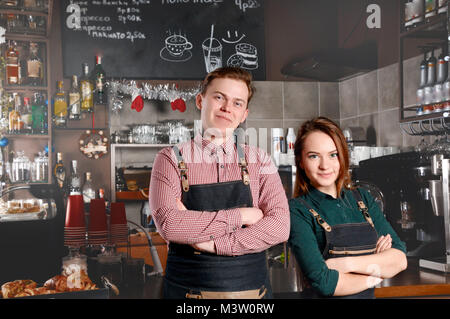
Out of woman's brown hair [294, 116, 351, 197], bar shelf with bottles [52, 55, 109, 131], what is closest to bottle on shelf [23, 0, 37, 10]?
bar shelf with bottles [52, 55, 109, 131]

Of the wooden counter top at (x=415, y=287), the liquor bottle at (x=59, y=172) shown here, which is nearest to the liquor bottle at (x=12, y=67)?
the liquor bottle at (x=59, y=172)

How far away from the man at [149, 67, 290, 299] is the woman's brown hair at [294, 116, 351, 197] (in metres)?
0.07

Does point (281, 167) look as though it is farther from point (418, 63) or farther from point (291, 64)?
point (418, 63)

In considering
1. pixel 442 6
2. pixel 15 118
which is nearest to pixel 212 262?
pixel 442 6

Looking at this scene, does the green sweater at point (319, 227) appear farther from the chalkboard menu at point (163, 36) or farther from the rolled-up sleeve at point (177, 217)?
the chalkboard menu at point (163, 36)

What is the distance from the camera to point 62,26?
2.62 meters

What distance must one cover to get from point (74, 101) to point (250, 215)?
71.5 inches

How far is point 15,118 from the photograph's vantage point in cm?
249

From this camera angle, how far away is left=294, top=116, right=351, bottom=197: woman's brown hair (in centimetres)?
126
